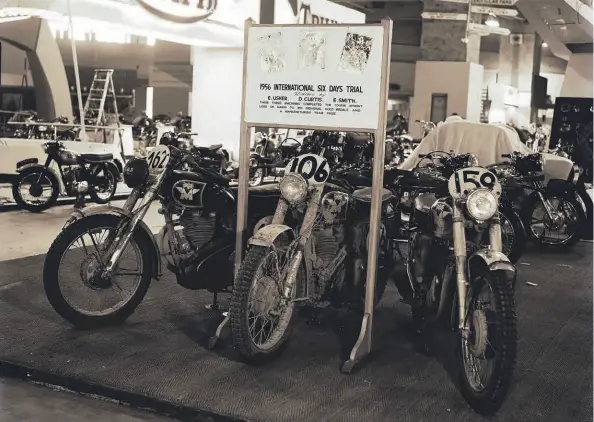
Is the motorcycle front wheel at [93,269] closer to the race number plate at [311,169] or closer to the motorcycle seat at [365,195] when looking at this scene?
the race number plate at [311,169]

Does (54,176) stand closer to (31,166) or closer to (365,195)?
(31,166)

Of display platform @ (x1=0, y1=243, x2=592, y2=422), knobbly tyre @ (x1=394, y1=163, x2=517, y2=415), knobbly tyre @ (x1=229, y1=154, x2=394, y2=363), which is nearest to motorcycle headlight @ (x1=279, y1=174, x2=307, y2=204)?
knobbly tyre @ (x1=229, y1=154, x2=394, y2=363)

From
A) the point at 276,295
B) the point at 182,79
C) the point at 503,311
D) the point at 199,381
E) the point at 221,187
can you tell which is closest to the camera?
the point at 503,311

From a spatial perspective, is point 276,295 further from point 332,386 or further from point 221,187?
point 221,187

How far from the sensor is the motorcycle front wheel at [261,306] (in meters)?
Result: 3.30

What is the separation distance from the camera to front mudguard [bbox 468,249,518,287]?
121 inches

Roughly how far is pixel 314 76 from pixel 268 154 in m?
7.43

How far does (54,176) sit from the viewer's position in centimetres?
816

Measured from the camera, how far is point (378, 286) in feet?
13.4

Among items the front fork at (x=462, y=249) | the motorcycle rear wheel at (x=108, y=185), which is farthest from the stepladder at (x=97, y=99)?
the front fork at (x=462, y=249)

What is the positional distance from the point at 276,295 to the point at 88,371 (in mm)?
920

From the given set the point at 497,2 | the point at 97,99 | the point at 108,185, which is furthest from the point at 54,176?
the point at 497,2

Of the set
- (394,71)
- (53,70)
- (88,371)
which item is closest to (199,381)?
(88,371)

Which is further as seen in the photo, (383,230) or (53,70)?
(53,70)
